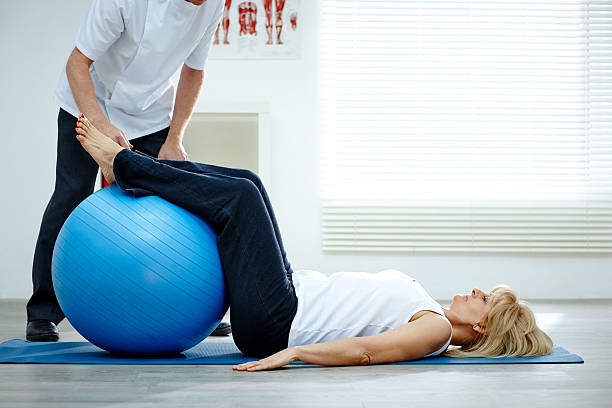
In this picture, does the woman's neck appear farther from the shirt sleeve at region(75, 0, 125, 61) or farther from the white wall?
the white wall

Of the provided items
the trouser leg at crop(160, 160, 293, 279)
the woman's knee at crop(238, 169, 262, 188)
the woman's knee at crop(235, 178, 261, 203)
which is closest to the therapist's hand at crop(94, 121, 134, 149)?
the trouser leg at crop(160, 160, 293, 279)

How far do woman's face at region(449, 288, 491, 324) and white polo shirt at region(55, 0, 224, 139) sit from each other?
132 cm

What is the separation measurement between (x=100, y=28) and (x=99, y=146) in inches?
19.6

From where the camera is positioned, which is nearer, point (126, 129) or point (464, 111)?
point (126, 129)

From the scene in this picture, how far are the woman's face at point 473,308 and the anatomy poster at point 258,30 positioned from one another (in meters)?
2.79

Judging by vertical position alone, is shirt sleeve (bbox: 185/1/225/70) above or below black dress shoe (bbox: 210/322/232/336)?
above

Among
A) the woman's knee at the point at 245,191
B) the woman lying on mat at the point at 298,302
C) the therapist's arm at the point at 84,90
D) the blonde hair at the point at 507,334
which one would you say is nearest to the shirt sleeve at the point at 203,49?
the therapist's arm at the point at 84,90

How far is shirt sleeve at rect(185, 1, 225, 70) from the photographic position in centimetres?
250

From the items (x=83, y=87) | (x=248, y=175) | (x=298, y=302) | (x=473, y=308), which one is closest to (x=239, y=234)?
(x=298, y=302)

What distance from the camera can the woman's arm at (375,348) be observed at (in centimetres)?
181

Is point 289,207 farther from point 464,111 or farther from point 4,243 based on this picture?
point 4,243

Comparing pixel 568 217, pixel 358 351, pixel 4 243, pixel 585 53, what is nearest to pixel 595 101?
pixel 585 53

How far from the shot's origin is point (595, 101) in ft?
14.6

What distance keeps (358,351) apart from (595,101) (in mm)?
3341
